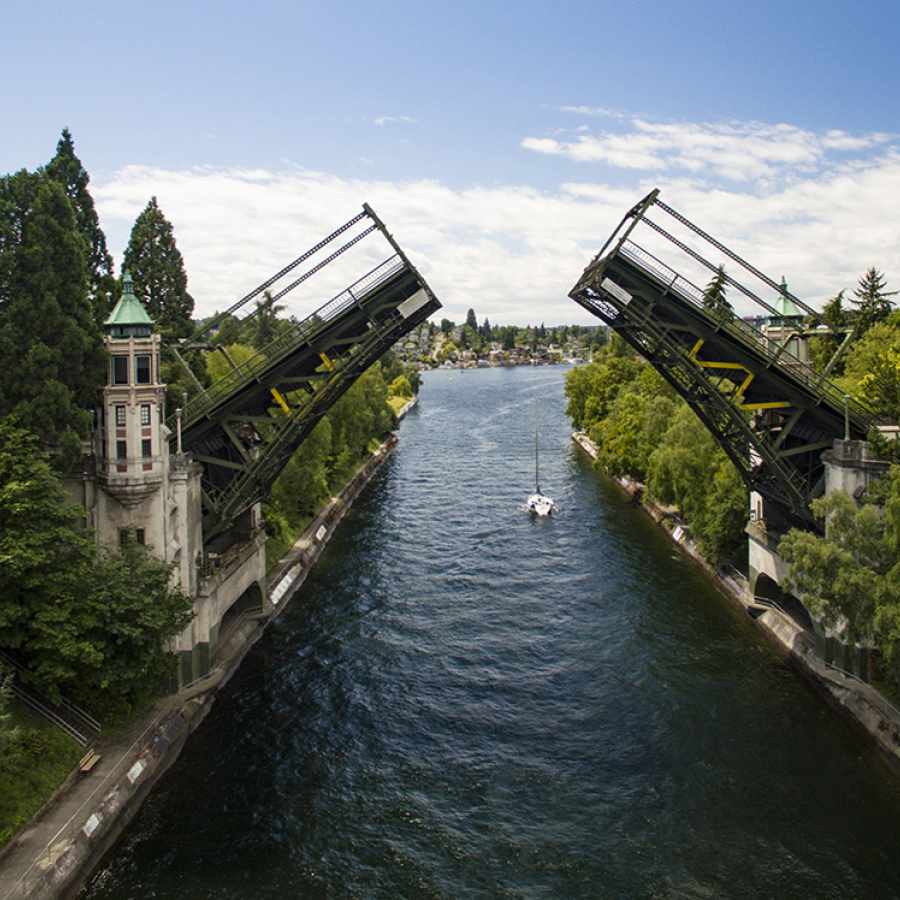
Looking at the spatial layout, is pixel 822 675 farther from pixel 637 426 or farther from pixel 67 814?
pixel 637 426

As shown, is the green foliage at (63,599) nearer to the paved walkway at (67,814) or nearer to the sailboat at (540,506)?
the paved walkway at (67,814)

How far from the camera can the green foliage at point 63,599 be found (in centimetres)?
2083

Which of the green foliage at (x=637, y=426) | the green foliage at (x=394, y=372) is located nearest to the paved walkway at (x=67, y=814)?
the green foliage at (x=637, y=426)

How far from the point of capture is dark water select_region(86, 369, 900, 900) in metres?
18.7

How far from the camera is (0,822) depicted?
17.8 m

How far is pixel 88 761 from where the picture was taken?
20.7 metres

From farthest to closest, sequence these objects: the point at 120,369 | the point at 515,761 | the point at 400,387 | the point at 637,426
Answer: the point at 400,387, the point at 637,426, the point at 120,369, the point at 515,761

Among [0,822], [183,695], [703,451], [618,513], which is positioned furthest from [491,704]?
[618,513]

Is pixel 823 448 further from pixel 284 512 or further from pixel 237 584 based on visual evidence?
pixel 284 512

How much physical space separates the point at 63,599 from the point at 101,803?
509 cm

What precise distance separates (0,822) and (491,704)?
46.3ft

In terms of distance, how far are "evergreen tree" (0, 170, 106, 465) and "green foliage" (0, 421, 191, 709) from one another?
3.22 feet

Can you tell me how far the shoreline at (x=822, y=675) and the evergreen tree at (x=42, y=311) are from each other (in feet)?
77.0

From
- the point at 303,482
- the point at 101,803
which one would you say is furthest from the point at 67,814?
the point at 303,482
